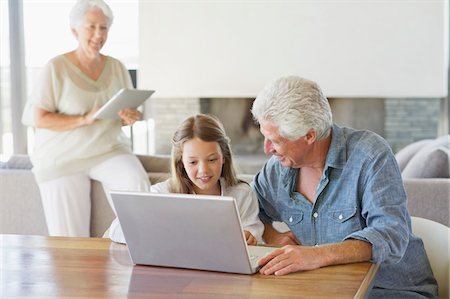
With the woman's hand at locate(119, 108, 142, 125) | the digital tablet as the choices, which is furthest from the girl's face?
the woman's hand at locate(119, 108, 142, 125)

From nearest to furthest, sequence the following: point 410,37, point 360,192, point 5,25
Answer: point 360,192, point 410,37, point 5,25

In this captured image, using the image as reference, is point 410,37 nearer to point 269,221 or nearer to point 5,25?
point 5,25

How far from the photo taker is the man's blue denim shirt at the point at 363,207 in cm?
206

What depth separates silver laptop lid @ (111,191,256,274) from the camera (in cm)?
178

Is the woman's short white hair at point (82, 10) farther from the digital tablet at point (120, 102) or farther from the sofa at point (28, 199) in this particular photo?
the sofa at point (28, 199)

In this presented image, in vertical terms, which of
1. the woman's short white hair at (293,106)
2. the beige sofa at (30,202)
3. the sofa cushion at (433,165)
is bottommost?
the beige sofa at (30,202)

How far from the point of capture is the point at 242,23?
6.70 metres

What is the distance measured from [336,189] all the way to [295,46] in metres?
4.52

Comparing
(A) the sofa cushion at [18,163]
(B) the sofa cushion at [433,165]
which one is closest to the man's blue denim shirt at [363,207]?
(B) the sofa cushion at [433,165]

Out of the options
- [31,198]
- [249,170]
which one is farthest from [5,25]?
[31,198]

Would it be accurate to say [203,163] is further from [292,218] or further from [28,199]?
[28,199]

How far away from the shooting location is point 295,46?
6.61 m

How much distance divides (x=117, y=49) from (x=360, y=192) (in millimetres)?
5163

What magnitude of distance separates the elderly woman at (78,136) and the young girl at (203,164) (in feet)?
3.95
